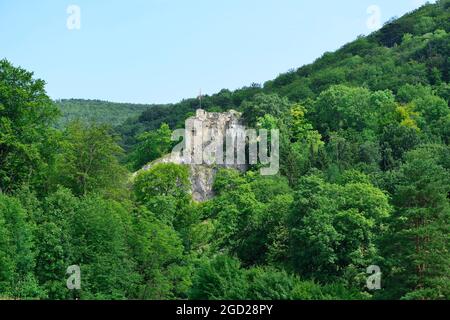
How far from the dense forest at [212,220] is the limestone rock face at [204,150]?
167 cm

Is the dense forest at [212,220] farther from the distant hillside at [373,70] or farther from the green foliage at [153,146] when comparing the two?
the distant hillside at [373,70]

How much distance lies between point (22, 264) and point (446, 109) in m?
61.4

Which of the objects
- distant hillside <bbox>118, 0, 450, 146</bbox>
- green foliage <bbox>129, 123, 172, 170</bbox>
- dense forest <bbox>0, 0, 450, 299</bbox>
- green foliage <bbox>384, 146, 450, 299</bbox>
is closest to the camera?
green foliage <bbox>384, 146, 450, 299</bbox>

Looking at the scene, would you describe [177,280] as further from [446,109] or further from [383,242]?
[446,109]

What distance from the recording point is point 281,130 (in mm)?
89188

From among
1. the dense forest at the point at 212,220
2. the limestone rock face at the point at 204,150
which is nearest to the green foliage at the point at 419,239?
the dense forest at the point at 212,220

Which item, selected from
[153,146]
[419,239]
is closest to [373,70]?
[153,146]

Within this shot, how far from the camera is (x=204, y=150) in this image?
269 feet

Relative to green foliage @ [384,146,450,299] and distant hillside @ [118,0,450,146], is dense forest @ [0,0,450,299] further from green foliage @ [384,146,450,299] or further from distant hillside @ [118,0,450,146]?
distant hillside @ [118,0,450,146]

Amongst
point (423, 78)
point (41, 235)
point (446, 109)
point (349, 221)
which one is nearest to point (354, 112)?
point (446, 109)

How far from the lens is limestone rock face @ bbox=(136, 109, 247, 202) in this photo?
7731 centimetres

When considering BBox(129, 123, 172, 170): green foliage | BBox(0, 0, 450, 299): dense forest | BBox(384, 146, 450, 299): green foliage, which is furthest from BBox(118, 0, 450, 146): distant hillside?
BBox(384, 146, 450, 299): green foliage

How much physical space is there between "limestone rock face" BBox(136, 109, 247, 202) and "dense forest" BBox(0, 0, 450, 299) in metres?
1.67

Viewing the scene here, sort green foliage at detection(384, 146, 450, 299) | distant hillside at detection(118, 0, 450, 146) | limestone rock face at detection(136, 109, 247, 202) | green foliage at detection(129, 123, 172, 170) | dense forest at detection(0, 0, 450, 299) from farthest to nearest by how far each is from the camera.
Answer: distant hillside at detection(118, 0, 450, 146)
green foliage at detection(129, 123, 172, 170)
limestone rock face at detection(136, 109, 247, 202)
dense forest at detection(0, 0, 450, 299)
green foliage at detection(384, 146, 450, 299)
